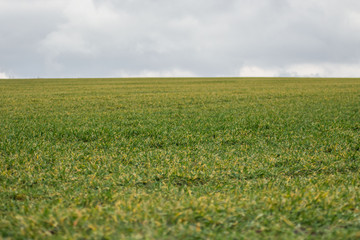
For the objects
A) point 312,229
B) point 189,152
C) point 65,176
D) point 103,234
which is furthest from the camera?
point 189,152

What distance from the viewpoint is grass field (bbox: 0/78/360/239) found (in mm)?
3010

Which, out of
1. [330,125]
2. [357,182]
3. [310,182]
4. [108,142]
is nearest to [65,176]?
[108,142]

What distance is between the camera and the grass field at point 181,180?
301 cm

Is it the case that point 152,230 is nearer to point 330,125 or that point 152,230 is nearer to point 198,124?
point 198,124

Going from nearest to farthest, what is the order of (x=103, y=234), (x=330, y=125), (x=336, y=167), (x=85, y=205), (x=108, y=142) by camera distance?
(x=103, y=234) < (x=85, y=205) < (x=336, y=167) < (x=108, y=142) < (x=330, y=125)

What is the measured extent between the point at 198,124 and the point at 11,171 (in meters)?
6.19

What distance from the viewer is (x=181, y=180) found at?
5.05 m

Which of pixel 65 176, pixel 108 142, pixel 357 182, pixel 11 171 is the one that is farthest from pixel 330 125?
pixel 11 171

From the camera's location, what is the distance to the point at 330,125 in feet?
32.2

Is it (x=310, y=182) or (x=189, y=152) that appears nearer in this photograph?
(x=310, y=182)

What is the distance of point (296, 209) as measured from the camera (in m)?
3.31

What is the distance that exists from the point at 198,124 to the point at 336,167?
5.17 meters

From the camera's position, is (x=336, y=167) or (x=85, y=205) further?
(x=336, y=167)

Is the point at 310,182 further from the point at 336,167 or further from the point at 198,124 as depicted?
the point at 198,124
